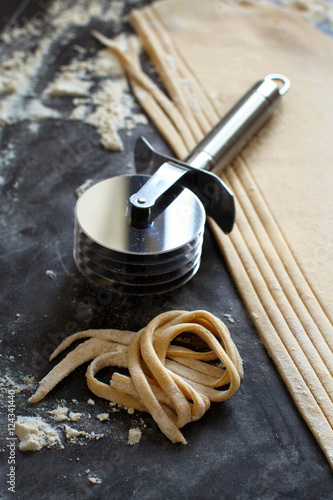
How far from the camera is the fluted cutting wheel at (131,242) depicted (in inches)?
50.6

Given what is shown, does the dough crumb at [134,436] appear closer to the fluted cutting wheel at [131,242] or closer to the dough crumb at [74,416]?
the dough crumb at [74,416]

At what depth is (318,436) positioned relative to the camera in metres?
1.16

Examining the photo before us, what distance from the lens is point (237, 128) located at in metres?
1.76

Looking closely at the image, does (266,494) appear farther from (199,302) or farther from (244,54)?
(244,54)

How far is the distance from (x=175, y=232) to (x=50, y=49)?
1453 millimetres

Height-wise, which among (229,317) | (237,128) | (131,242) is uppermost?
(237,128)

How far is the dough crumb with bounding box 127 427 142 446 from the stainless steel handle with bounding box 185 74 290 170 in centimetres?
86

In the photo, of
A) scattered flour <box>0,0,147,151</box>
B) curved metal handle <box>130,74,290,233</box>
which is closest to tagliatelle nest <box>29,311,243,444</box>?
curved metal handle <box>130,74,290,233</box>

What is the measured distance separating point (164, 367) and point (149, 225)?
397 millimetres

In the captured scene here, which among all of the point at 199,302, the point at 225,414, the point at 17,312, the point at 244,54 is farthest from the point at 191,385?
the point at 244,54

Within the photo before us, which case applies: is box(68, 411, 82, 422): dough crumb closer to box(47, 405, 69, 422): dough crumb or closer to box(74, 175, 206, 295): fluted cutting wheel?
box(47, 405, 69, 422): dough crumb

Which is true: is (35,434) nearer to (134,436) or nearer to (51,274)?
(134,436)

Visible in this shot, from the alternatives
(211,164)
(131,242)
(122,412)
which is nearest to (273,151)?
(211,164)

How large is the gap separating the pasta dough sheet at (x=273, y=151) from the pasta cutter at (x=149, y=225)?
202 mm
